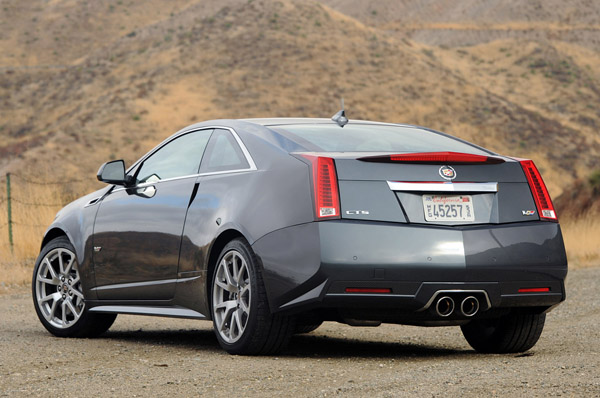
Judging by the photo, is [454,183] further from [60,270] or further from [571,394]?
[60,270]

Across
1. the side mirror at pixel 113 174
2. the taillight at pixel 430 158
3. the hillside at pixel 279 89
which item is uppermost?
the hillside at pixel 279 89

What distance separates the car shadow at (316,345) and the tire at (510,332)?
0.51 feet

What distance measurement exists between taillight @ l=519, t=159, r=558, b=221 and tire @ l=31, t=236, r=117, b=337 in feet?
11.9

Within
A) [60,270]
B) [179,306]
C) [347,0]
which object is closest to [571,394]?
[179,306]

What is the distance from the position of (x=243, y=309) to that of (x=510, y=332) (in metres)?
1.90

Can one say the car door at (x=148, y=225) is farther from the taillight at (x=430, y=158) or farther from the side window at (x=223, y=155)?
the taillight at (x=430, y=158)

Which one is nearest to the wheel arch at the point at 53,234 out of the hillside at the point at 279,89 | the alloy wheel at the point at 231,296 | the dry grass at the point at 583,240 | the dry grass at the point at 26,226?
the alloy wheel at the point at 231,296

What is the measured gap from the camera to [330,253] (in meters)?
6.00

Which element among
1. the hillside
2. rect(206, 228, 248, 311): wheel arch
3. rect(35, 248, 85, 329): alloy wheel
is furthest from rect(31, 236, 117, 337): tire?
the hillside

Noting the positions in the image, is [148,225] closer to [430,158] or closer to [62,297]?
[62,297]

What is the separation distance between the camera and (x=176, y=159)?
7.72 m

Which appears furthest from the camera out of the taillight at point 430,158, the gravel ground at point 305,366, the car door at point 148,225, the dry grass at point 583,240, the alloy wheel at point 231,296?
the dry grass at point 583,240

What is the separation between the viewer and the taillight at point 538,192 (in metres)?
6.56

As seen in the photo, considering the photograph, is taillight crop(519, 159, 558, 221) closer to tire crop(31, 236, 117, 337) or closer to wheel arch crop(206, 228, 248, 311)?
wheel arch crop(206, 228, 248, 311)
